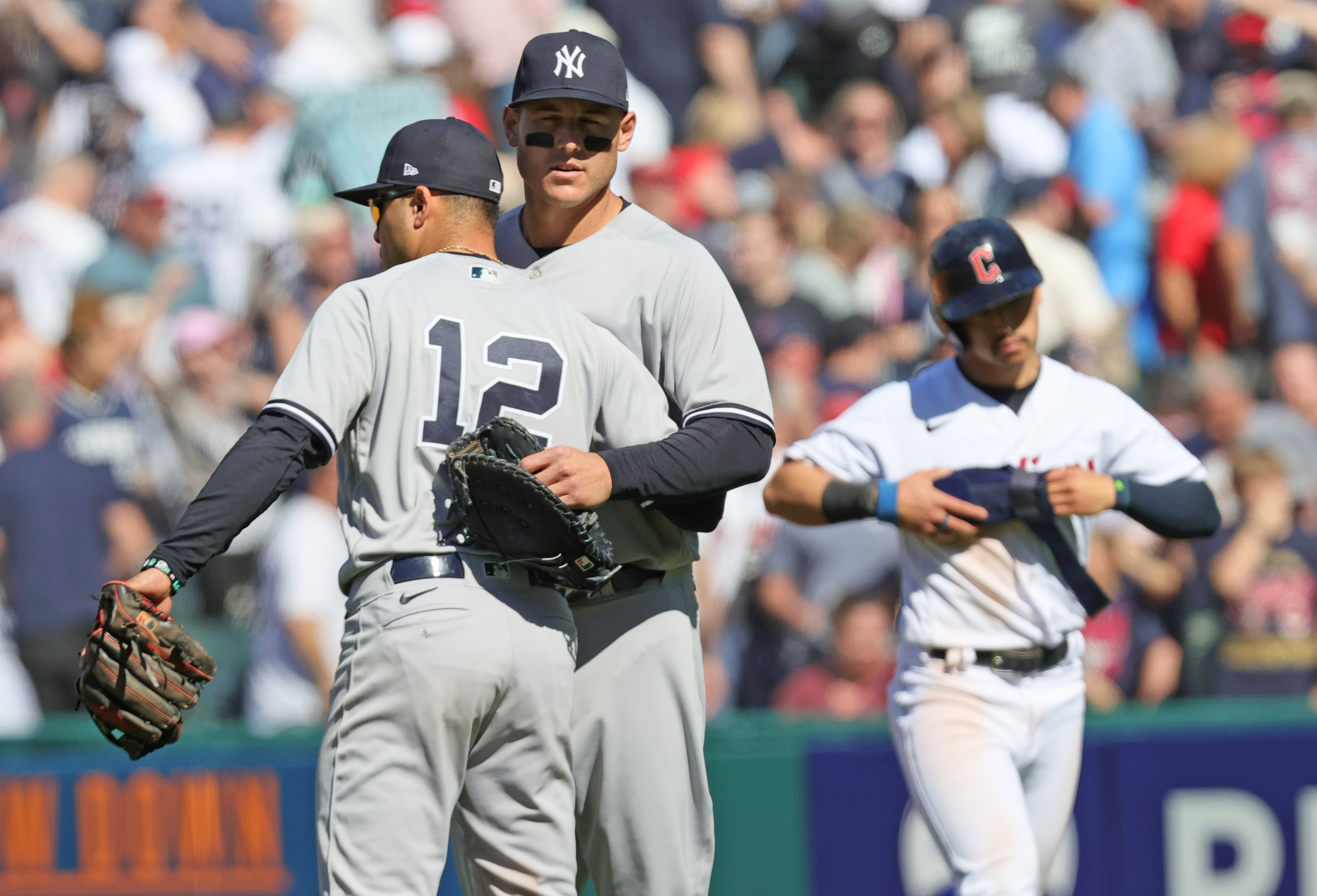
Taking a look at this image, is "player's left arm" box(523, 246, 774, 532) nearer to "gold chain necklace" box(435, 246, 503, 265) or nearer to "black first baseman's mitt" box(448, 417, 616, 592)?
"black first baseman's mitt" box(448, 417, 616, 592)

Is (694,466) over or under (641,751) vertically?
over

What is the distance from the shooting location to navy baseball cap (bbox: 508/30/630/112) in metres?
3.82

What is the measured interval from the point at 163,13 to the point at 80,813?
6.16 meters

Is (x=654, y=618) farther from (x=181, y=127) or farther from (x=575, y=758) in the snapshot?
(x=181, y=127)

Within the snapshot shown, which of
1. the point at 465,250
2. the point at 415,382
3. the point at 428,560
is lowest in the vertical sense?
the point at 428,560

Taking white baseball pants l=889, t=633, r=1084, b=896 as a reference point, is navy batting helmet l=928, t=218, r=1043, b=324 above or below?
above

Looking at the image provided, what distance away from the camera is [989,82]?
998cm

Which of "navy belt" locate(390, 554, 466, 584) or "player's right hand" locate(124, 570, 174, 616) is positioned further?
"navy belt" locate(390, 554, 466, 584)

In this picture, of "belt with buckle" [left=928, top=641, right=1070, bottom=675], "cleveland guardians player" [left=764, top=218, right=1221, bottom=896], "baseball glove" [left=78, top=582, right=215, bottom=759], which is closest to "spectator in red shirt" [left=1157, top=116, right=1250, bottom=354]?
"cleveland guardians player" [left=764, top=218, right=1221, bottom=896]

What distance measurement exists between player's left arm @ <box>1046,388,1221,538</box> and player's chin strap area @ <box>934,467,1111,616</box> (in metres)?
0.05

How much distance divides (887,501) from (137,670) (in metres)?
2.23

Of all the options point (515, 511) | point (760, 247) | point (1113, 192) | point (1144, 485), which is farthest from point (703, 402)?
point (1113, 192)

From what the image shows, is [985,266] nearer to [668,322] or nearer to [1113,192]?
[668,322]

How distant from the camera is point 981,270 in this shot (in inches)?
182
